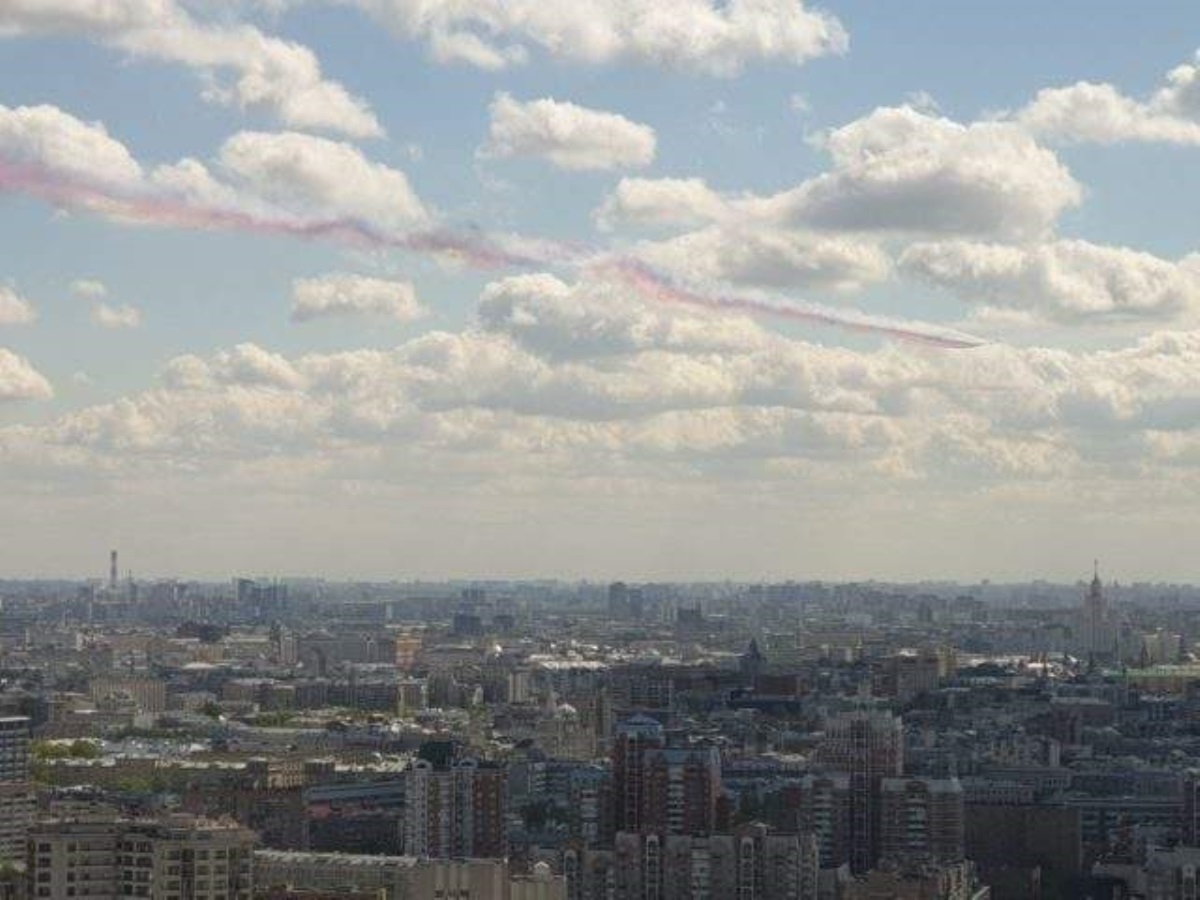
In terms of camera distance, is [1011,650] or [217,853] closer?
[217,853]

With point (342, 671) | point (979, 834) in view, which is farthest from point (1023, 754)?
point (342, 671)

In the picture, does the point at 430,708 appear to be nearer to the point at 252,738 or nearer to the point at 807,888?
the point at 252,738

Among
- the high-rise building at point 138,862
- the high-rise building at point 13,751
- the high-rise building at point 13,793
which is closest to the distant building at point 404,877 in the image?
the high-rise building at point 13,793

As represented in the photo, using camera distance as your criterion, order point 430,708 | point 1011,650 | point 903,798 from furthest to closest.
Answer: point 1011,650, point 430,708, point 903,798

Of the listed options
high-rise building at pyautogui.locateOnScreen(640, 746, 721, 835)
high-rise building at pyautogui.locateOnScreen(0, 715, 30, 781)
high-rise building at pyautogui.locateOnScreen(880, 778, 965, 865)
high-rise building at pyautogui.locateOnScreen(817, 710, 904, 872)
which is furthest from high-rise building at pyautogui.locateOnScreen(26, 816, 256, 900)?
high-rise building at pyautogui.locateOnScreen(0, 715, 30, 781)

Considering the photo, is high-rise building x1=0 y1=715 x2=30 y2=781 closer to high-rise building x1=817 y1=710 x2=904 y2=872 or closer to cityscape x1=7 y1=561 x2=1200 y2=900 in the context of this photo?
cityscape x1=7 y1=561 x2=1200 y2=900

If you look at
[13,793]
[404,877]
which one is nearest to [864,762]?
[13,793]

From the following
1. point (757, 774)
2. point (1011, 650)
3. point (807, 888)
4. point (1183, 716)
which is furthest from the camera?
point (1011, 650)
